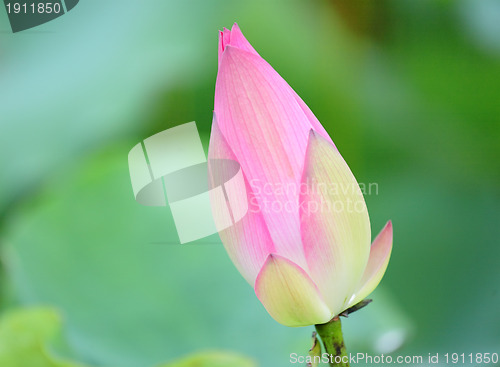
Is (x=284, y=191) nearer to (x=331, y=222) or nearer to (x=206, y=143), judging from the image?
(x=331, y=222)

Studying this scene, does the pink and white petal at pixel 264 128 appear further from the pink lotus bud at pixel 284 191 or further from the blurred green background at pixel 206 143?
the blurred green background at pixel 206 143

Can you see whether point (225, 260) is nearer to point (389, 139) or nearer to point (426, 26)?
point (389, 139)

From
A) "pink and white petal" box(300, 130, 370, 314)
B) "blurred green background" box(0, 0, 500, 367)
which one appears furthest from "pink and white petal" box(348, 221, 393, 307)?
"blurred green background" box(0, 0, 500, 367)

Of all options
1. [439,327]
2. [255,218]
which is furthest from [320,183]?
[439,327]

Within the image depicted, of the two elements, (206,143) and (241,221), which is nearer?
(241,221)

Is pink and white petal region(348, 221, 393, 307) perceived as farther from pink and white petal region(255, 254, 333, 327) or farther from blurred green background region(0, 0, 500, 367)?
blurred green background region(0, 0, 500, 367)

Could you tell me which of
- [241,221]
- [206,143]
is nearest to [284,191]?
[241,221]

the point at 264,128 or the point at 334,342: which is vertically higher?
the point at 264,128

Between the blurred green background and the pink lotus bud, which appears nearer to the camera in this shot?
the pink lotus bud
